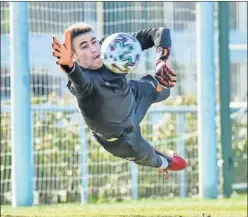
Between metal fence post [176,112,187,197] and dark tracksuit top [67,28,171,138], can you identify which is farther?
metal fence post [176,112,187,197]

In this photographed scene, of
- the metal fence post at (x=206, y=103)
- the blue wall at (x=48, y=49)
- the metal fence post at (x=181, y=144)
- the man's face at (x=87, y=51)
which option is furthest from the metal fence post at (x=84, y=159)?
the man's face at (x=87, y=51)

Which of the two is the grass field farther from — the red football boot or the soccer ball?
the soccer ball

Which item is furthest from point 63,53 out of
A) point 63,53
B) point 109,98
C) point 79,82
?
point 109,98

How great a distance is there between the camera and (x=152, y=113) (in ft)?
39.5

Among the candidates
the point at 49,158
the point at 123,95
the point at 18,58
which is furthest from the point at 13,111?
the point at 123,95

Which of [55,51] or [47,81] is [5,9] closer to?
[47,81]

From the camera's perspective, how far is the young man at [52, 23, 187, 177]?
693cm

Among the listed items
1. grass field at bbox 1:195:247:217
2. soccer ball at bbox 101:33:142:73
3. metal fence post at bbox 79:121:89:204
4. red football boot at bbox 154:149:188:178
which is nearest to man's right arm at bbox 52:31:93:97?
soccer ball at bbox 101:33:142:73

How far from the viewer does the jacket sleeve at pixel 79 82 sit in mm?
6586

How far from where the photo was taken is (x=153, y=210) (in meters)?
9.16


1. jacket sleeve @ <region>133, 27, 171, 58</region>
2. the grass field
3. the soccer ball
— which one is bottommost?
the grass field

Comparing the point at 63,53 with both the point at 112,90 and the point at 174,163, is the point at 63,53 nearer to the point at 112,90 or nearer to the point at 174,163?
the point at 112,90

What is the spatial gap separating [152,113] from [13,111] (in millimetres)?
2004

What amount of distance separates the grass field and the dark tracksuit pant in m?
0.71
